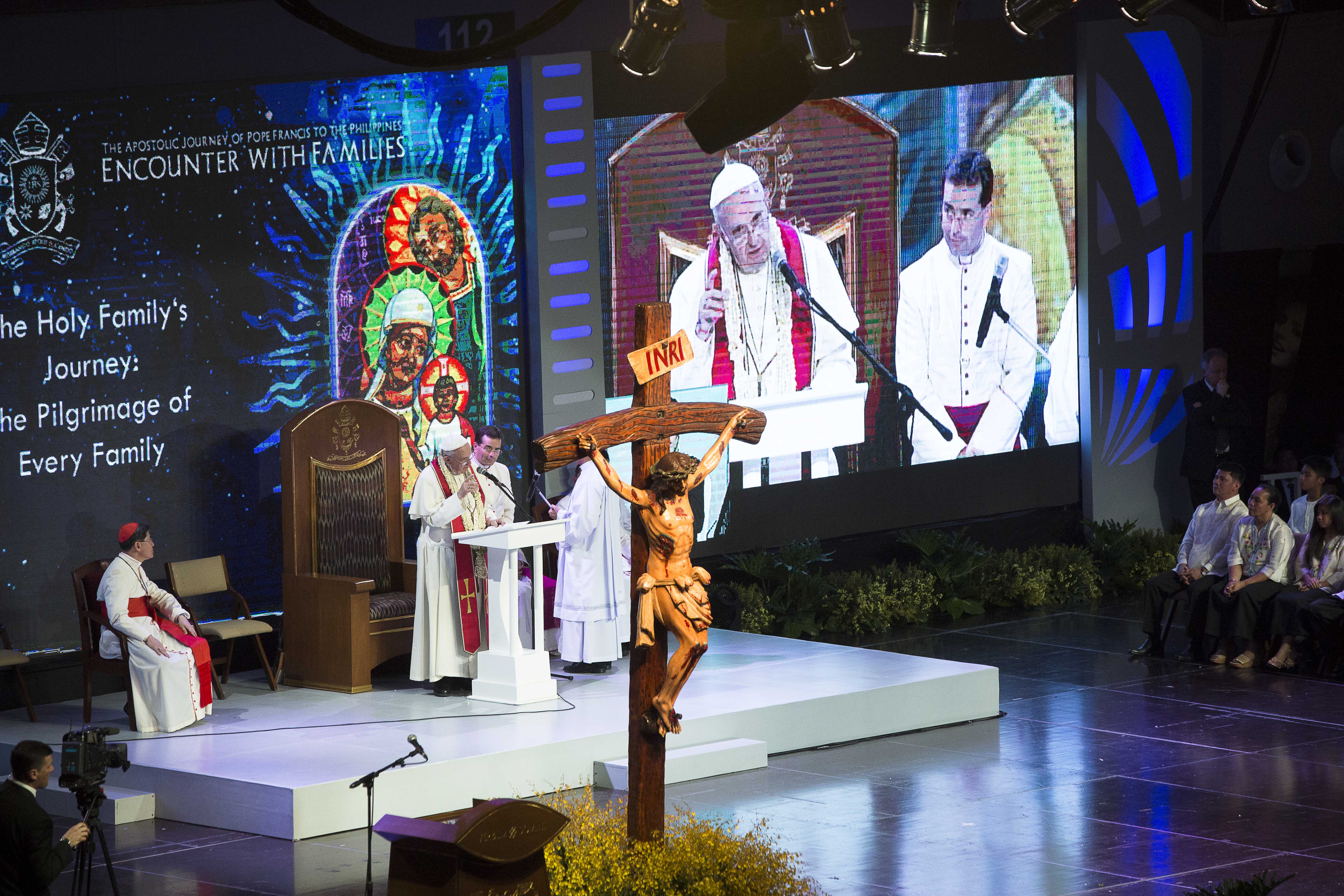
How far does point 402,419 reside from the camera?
11.1 metres

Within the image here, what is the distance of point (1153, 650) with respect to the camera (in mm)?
11844

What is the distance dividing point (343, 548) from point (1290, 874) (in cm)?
530

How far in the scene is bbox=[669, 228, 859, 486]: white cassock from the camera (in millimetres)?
12359

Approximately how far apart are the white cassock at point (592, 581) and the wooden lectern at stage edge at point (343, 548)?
0.87 metres

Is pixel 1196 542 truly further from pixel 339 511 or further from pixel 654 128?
pixel 339 511

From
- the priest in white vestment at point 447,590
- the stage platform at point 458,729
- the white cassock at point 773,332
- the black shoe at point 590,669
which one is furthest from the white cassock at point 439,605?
the white cassock at point 773,332

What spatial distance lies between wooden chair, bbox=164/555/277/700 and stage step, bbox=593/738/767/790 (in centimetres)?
216

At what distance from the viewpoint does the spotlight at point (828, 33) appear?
7586mm

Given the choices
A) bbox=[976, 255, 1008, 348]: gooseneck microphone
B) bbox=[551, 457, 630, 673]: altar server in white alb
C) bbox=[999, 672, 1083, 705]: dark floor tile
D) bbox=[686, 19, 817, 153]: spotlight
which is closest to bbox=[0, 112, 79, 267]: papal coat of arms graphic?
bbox=[551, 457, 630, 673]: altar server in white alb

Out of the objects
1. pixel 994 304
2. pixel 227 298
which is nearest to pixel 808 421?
pixel 994 304

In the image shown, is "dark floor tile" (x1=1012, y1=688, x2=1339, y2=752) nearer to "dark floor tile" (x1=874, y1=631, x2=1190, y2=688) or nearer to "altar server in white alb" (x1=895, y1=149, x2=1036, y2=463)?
"dark floor tile" (x1=874, y1=631, x2=1190, y2=688)

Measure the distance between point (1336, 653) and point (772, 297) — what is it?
4306 mm

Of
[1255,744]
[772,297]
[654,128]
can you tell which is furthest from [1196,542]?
[654,128]

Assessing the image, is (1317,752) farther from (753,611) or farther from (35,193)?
(35,193)
